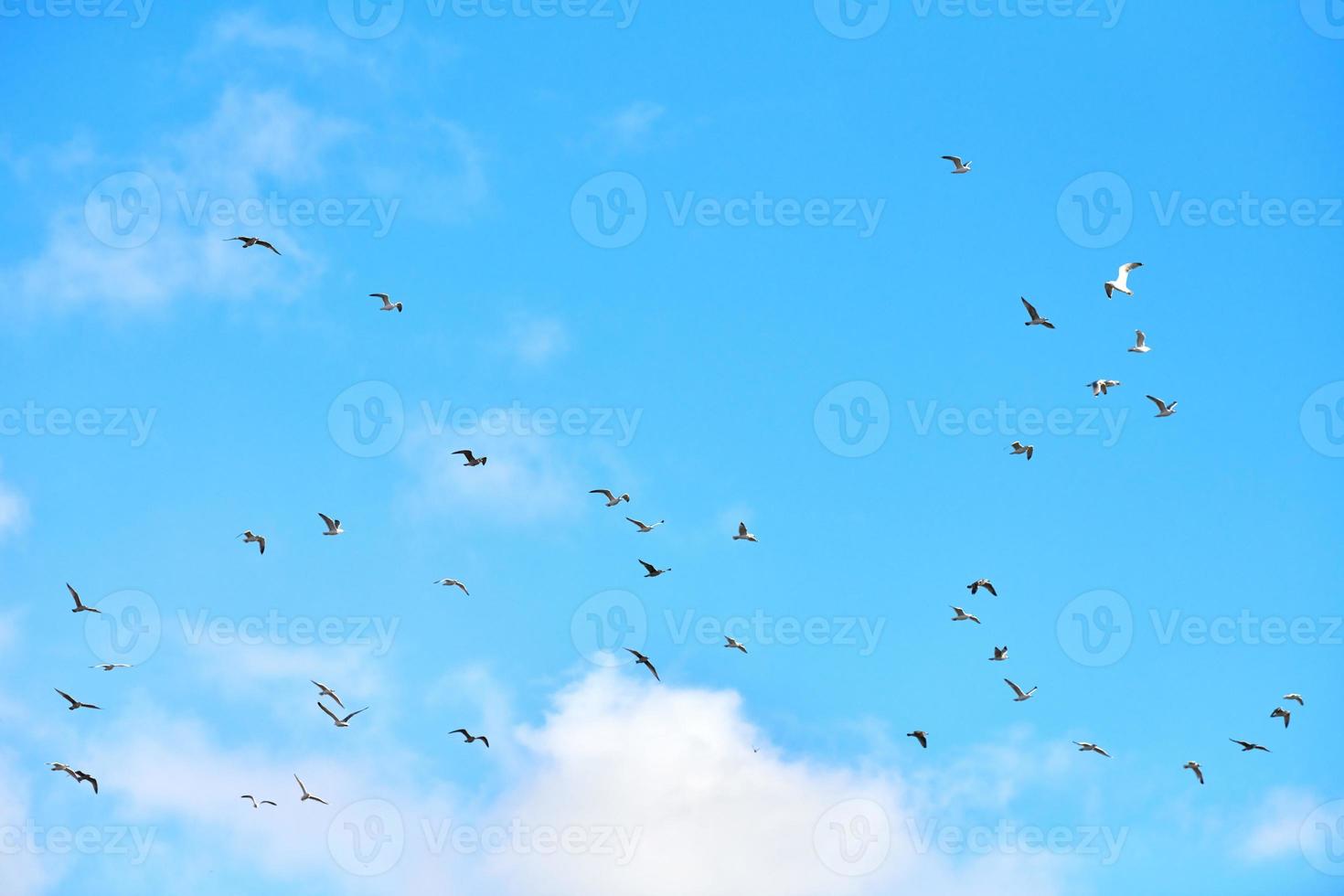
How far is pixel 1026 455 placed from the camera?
90625mm

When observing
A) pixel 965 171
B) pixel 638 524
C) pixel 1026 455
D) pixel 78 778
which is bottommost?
pixel 78 778

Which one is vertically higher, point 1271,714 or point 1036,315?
point 1036,315

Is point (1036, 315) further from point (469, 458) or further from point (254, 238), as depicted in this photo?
point (254, 238)

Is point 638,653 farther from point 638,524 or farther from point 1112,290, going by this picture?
point 1112,290

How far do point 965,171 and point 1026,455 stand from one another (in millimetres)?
14098

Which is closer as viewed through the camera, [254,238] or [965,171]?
[254,238]

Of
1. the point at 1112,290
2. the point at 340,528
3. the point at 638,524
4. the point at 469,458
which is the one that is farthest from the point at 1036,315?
the point at 340,528

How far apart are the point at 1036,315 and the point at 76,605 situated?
156ft

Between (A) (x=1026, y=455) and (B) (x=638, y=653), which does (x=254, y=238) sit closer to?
(B) (x=638, y=653)

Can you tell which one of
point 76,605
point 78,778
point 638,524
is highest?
point 638,524

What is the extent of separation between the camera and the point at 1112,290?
86688 mm

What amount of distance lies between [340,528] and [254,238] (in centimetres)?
1440

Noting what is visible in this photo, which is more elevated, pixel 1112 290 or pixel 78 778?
pixel 1112 290

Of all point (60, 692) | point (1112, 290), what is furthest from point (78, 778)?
point (1112, 290)
